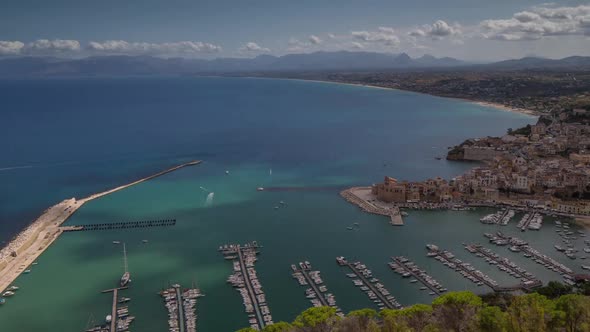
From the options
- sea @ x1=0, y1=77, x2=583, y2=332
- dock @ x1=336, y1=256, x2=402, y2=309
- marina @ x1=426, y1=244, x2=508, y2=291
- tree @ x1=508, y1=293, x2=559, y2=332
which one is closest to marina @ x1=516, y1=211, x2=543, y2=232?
sea @ x1=0, y1=77, x2=583, y2=332

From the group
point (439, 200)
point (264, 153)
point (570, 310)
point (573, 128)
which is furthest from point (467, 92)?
point (570, 310)

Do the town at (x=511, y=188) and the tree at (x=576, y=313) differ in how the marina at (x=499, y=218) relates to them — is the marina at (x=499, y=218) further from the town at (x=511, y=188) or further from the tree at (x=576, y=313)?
the tree at (x=576, y=313)

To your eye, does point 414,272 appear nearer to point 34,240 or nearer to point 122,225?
point 122,225

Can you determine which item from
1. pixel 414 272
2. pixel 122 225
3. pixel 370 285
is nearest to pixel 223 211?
pixel 122 225

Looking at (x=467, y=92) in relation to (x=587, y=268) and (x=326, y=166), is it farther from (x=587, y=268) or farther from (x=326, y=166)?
(x=587, y=268)

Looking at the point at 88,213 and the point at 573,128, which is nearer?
the point at 88,213

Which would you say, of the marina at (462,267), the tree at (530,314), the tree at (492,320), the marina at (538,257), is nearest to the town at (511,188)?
the marina at (538,257)

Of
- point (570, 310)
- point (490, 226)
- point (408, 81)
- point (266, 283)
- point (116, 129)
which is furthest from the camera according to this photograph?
point (408, 81)
